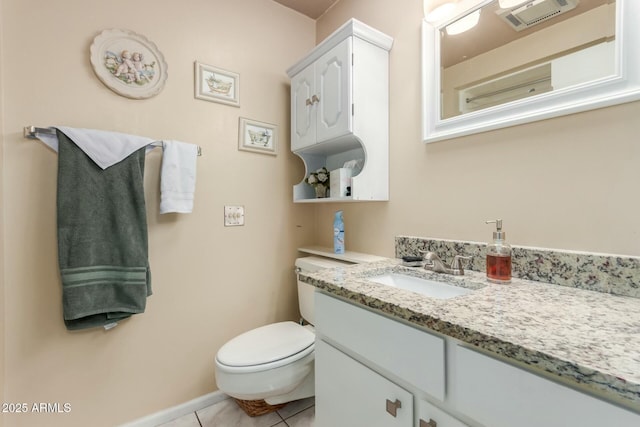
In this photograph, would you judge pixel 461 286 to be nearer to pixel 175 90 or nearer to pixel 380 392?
pixel 380 392

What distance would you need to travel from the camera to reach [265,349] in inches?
51.4

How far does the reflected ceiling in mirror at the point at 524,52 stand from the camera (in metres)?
0.84

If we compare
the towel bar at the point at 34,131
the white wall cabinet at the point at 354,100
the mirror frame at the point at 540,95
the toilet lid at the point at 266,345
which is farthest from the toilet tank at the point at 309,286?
the towel bar at the point at 34,131

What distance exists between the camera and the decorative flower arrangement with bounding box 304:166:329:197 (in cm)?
164

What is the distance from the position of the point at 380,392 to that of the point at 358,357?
0.10m

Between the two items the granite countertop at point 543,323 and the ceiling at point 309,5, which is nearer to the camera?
the granite countertop at point 543,323

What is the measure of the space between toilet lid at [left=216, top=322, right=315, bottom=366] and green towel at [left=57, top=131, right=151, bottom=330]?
1.52 ft

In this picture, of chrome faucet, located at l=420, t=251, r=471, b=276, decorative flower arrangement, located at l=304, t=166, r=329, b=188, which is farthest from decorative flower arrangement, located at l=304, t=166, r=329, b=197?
chrome faucet, located at l=420, t=251, r=471, b=276

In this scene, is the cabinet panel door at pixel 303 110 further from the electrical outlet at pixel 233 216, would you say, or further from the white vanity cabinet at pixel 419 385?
the white vanity cabinet at pixel 419 385

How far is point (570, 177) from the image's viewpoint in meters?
0.89

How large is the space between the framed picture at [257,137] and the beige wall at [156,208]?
0.14ft

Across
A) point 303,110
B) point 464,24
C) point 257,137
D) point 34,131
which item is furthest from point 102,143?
point 464,24

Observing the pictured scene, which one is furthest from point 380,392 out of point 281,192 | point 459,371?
point 281,192

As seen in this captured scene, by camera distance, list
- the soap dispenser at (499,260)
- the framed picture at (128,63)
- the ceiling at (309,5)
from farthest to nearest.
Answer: the ceiling at (309,5) → the framed picture at (128,63) → the soap dispenser at (499,260)
